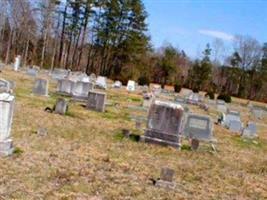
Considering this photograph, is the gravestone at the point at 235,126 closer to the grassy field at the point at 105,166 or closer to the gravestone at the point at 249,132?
the gravestone at the point at 249,132

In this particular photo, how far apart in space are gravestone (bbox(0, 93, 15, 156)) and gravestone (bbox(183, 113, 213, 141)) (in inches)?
312

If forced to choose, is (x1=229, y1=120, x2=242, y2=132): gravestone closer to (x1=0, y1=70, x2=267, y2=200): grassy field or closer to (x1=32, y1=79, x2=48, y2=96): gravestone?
(x1=0, y1=70, x2=267, y2=200): grassy field

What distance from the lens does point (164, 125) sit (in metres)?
13.4

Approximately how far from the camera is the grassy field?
765 cm

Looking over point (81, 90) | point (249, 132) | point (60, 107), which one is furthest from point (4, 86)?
point (249, 132)

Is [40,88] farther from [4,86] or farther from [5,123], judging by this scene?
[5,123]

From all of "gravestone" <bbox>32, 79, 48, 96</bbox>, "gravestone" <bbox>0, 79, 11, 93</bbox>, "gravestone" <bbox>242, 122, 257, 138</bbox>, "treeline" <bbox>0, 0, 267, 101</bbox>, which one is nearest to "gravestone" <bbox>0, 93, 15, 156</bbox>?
"gravestone" <bbox>0, 79, 11, 93</bbox>

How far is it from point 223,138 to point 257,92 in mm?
65514

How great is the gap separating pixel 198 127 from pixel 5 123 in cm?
836

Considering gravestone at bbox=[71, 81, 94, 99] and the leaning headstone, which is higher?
gravestone at bbox=[71, 81, 94, 99]

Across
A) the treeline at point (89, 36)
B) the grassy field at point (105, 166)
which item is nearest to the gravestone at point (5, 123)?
the grassy field at point (105, 166)

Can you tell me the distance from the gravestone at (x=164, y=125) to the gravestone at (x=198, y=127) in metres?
2.57

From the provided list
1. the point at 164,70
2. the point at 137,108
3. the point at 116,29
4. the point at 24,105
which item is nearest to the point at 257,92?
the point at 164,70

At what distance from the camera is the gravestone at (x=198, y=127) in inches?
626
